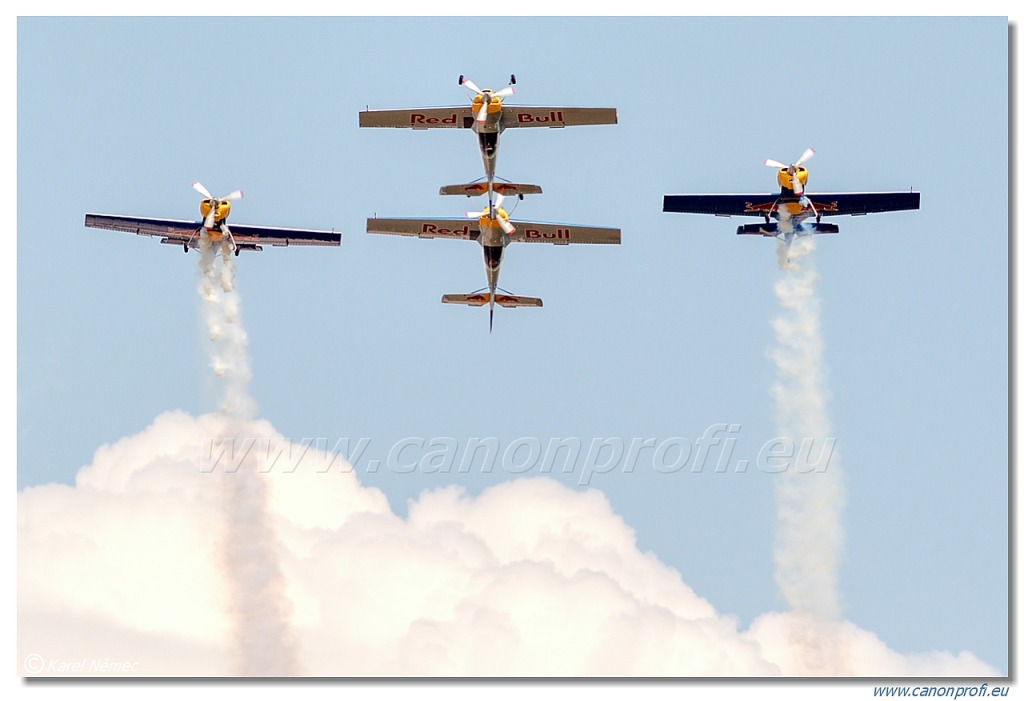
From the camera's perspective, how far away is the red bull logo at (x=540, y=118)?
64.6 m

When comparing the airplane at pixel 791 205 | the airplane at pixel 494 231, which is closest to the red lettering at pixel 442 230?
the airplane at pixel 494 231

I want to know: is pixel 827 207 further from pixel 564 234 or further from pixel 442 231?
pixel 442 231

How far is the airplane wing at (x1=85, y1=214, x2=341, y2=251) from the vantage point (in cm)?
6531

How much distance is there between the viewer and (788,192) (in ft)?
217

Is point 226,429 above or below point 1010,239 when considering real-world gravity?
below

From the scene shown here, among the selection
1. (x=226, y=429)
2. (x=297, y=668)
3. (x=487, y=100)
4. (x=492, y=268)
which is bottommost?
(x=297, y=668)

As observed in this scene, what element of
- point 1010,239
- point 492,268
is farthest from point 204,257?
point 1010,239

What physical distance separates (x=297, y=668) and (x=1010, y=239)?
22833 millimetres

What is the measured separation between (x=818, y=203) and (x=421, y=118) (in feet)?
38.9

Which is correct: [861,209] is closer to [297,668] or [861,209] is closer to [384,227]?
[384,227]

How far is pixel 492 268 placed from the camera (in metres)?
66.9

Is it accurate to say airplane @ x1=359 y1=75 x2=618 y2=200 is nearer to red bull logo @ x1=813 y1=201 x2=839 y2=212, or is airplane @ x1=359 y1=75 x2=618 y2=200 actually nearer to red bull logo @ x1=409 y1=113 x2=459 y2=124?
red bull logo @ x1=409 y1=113 x2=459 y2=124

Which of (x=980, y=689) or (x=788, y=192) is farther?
(x=788, y=192)

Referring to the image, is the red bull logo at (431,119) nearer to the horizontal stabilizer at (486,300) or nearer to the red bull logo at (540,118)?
the red bull logo at (540,118)
